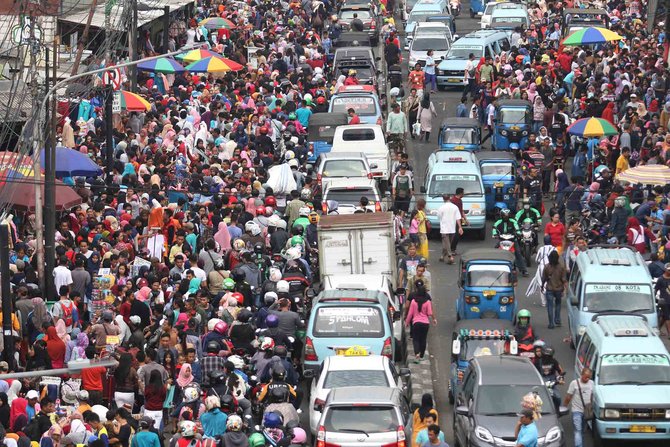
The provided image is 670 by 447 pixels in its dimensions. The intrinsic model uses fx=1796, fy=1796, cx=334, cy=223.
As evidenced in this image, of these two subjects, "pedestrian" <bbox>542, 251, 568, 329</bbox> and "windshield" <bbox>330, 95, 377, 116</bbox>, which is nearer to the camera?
"pedestrian" <bbox>542, 251, 568, 329</bbox>

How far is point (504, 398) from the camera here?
2391cm

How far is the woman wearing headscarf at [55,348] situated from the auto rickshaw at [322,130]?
16167 mm

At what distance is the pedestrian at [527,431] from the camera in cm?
2191

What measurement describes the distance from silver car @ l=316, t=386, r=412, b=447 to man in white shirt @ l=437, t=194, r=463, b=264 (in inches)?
510

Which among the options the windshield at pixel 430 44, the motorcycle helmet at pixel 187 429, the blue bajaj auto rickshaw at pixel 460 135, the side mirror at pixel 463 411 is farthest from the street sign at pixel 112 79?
the windshield at pixel 430 44

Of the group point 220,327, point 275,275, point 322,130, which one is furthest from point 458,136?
point 220,327

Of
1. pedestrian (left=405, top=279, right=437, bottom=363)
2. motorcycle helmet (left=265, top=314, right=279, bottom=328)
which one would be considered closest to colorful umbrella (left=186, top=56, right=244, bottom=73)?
pedestrian (left=405, top=279, right=437, bottom=363)

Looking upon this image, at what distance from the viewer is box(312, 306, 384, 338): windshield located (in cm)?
2631

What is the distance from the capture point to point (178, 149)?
122 feet

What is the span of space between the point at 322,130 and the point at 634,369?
58.2 feet

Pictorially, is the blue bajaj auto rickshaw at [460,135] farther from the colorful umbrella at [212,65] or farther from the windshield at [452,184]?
the colorful umbrella at [212,65]

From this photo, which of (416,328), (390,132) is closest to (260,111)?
(390,132)

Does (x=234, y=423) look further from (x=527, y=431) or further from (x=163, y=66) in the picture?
(x=163, y=66)

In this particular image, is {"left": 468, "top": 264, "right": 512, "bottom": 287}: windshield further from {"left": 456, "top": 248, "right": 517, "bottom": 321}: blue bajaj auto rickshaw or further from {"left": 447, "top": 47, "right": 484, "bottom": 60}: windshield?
{"left": 447, "top": 47, "right": 484, "bottom": 60}: windshield
